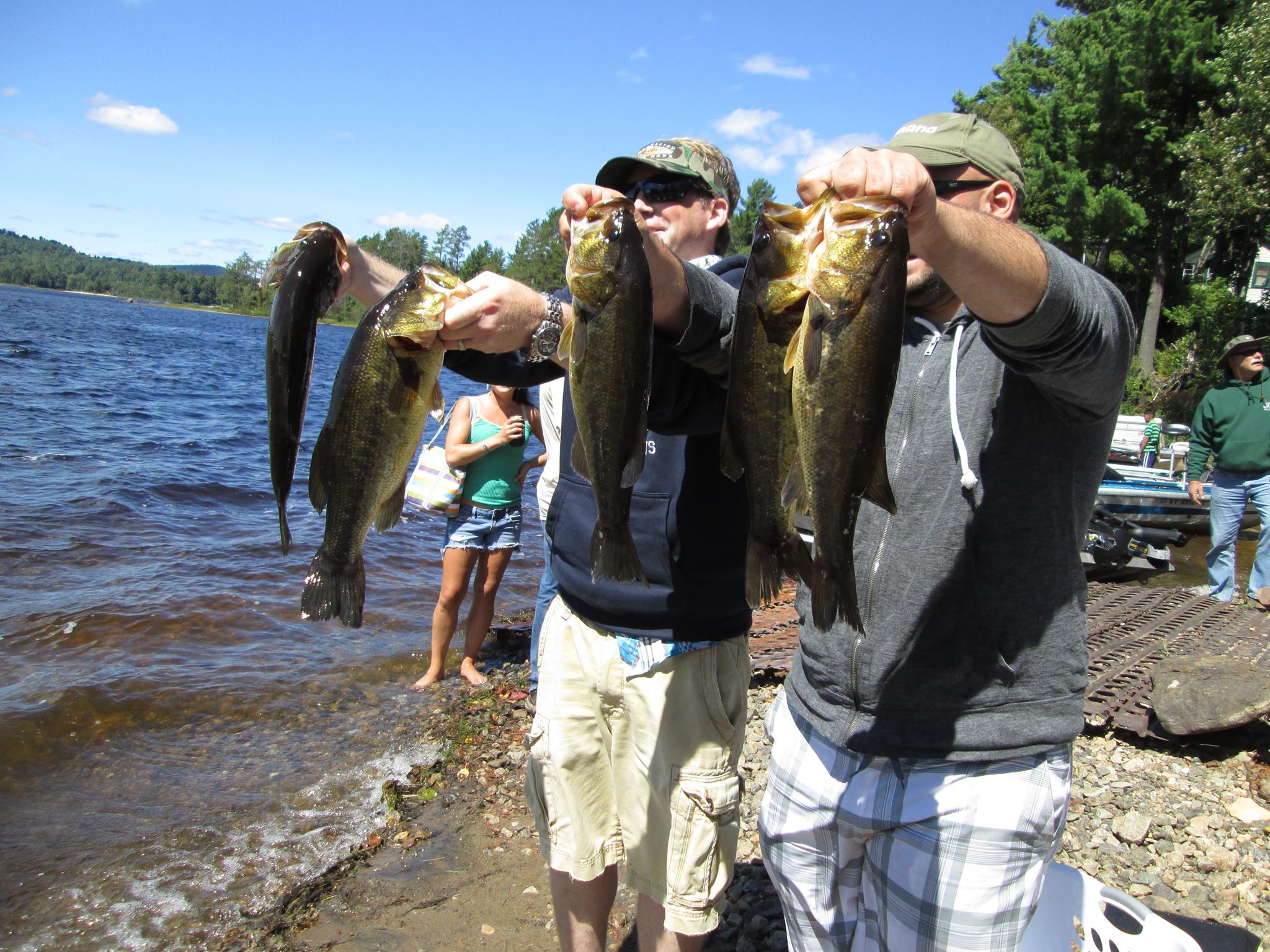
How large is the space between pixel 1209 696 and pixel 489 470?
565cm

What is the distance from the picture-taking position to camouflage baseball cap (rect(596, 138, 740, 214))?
3096mm

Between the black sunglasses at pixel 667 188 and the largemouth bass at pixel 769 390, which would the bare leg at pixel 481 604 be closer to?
the black sunglasses at pixel 667 188

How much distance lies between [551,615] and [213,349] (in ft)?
189

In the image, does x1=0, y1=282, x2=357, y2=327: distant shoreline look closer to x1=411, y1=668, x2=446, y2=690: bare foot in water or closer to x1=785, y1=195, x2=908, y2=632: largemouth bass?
x1=411, y1=668, x2=446, y2=690: bare foot in water

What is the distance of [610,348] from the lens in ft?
6.57

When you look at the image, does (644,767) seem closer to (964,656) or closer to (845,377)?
(964,656)

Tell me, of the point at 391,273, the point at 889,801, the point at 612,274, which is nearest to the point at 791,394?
the point at 612,274

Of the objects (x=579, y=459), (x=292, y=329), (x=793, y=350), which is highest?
(x=793, y=350)

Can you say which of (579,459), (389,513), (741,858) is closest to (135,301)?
(741,858)

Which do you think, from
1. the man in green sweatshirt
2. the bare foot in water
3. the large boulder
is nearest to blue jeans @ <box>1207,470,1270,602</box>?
the man in green sweatshirt

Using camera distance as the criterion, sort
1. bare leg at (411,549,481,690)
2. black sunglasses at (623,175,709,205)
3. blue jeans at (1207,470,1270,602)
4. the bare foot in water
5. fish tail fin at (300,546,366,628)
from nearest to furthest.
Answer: fish tail fin at (300,546,366,628)
black sunglasses at (623,175,709,205)
bare leg at (411,549,481,690)
the bare foot in water
blue jeans at (1207,470,1270,602)

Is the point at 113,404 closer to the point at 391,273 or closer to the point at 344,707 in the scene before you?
the point at 344,707

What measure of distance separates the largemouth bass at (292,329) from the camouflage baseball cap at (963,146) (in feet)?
5.81

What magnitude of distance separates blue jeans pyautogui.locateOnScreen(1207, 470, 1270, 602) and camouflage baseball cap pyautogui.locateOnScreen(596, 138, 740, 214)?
8991 mm
